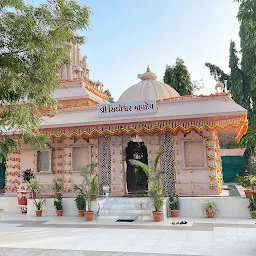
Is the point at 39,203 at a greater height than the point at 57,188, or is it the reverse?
the point at 57,188

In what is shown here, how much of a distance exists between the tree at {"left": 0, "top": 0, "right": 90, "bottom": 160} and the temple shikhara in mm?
2797

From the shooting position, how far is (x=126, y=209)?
348 inches

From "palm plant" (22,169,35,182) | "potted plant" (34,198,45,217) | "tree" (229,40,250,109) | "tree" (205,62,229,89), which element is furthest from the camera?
"tree" (205,62,229,89)

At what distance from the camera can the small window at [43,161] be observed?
11.2 metres

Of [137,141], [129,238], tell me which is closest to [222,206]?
[129,238]

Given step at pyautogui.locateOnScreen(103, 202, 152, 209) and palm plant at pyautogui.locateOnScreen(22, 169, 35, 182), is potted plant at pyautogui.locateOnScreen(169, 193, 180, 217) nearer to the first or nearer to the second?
step at pyautogui.locateOnScreen(103, 202, 152, 209)

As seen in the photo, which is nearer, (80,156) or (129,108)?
(129,108)

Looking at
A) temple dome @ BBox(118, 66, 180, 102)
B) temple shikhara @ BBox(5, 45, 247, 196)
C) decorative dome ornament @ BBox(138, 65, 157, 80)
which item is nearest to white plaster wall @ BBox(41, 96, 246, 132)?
temple shikhara @ BBox(5, 45, 247, 196)

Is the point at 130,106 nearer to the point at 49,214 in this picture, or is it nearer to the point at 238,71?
the point at 49,214

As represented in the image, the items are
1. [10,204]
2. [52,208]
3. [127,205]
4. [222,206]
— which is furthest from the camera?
[10,204]

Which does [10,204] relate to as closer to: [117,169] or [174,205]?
[117,169]

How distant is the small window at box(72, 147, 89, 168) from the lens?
1073 cm

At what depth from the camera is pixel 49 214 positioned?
32.0ft

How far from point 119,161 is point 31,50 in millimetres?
5755
